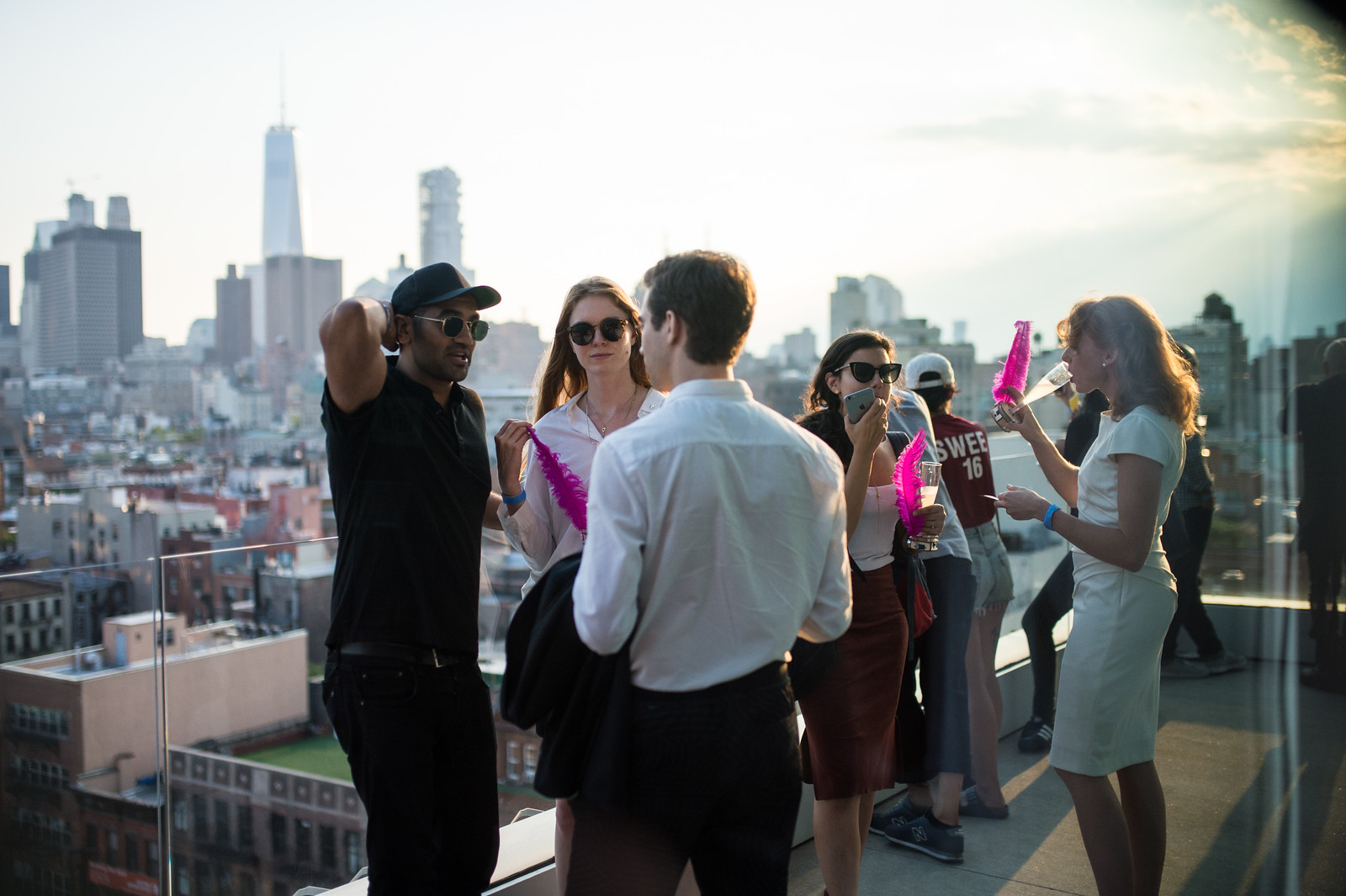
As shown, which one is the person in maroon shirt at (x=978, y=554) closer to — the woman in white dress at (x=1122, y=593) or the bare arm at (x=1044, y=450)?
the bare arm at (x=1044, y=450)

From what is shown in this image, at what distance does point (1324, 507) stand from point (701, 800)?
480 cm

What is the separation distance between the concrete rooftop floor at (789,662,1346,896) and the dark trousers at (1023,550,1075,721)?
0.72 feet

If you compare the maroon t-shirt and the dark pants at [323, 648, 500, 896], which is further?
the maroon t-shirt

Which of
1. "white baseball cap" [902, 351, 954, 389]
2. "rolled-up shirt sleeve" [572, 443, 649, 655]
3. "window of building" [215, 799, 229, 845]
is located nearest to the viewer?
"rolled-up shirt sleeve" [572, 443, 649, 655]

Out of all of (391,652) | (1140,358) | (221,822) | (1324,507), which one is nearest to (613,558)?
(391,652)

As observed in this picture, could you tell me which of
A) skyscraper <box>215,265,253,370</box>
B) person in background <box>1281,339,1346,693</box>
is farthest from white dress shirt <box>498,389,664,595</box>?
skyscraper <box>215,265,253,370</box>

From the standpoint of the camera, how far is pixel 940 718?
10.2ft

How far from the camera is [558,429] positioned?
2.21m

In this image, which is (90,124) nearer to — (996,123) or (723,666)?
(996,123)

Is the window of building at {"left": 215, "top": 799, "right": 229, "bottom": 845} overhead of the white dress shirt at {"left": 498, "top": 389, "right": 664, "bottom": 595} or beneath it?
beneath

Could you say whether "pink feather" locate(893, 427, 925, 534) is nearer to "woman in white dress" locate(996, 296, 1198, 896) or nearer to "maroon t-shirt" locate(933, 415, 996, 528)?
"woman in white dress" locate(996, 296, 1198, 896)

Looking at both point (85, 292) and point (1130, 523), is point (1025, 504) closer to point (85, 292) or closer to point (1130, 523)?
point (1130, 523)

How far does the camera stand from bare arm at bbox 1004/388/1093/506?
2625 millimetres

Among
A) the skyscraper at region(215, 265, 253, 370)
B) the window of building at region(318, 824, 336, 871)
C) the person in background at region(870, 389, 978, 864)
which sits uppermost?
the skyscraper at region(215, 265, 253, 370)
